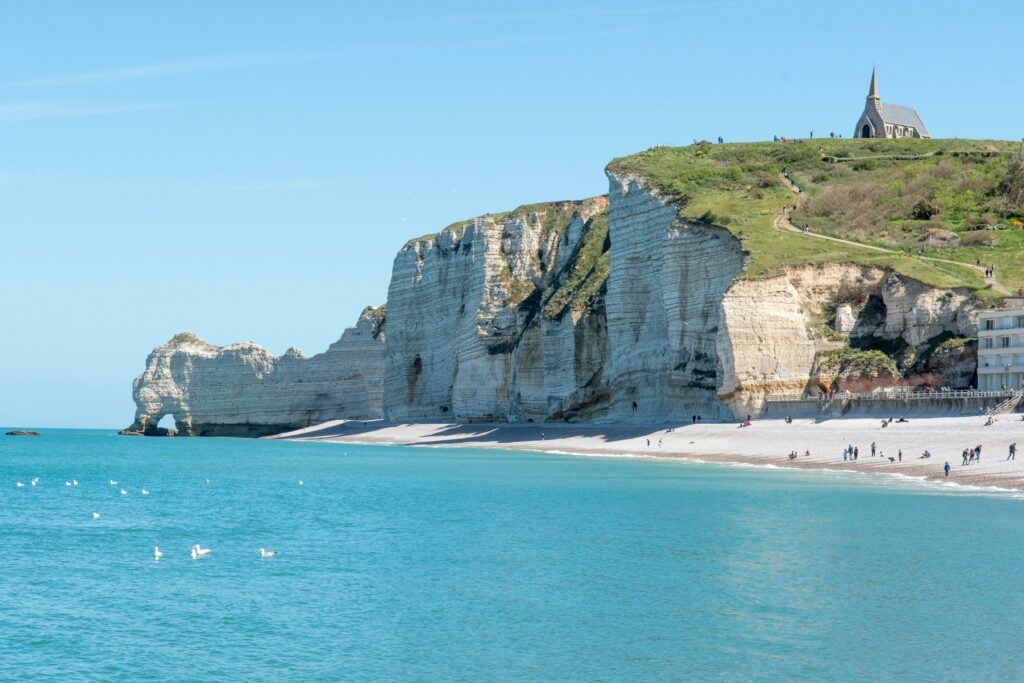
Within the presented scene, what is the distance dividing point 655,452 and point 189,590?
46.7 meters

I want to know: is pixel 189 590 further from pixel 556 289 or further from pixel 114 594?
pixel 556 289

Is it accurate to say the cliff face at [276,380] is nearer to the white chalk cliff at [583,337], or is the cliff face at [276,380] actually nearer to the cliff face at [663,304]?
the white chalk cliff at [583,337]

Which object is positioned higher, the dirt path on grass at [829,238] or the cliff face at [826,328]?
the dirt path on grass at [829,238]

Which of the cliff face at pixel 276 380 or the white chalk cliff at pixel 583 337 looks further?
the cliff face at pixel 276 380

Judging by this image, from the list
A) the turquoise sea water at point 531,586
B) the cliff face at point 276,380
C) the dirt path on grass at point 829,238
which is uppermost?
the dirt path on grass at point 829,238

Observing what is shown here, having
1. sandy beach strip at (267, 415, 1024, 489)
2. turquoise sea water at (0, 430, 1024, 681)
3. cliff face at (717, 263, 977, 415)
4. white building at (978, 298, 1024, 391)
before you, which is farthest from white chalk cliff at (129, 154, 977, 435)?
turquoise sea water at (0, 430, 1024, 681)

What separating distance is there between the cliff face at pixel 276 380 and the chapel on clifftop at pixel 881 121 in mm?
57203

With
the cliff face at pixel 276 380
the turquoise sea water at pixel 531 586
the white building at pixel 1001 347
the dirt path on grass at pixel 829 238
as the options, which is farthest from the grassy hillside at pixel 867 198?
the cliff face at pixel 276 380

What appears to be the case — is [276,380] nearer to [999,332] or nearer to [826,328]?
[826,328]

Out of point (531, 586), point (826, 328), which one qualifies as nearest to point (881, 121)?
point (826, 328)

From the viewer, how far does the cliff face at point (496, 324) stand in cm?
9888

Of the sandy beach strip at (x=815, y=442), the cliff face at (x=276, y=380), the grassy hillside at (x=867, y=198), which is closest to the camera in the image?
the sandy beach strip at (x=815, y=442)

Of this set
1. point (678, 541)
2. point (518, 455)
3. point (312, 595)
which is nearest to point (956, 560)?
point (678, 541)

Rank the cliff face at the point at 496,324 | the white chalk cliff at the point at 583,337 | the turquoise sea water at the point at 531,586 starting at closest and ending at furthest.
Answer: the turquoise sea water at the point at 531,586 < the white chalk cliff at the point at 583,337 < the cliff face at the point at 496,324
